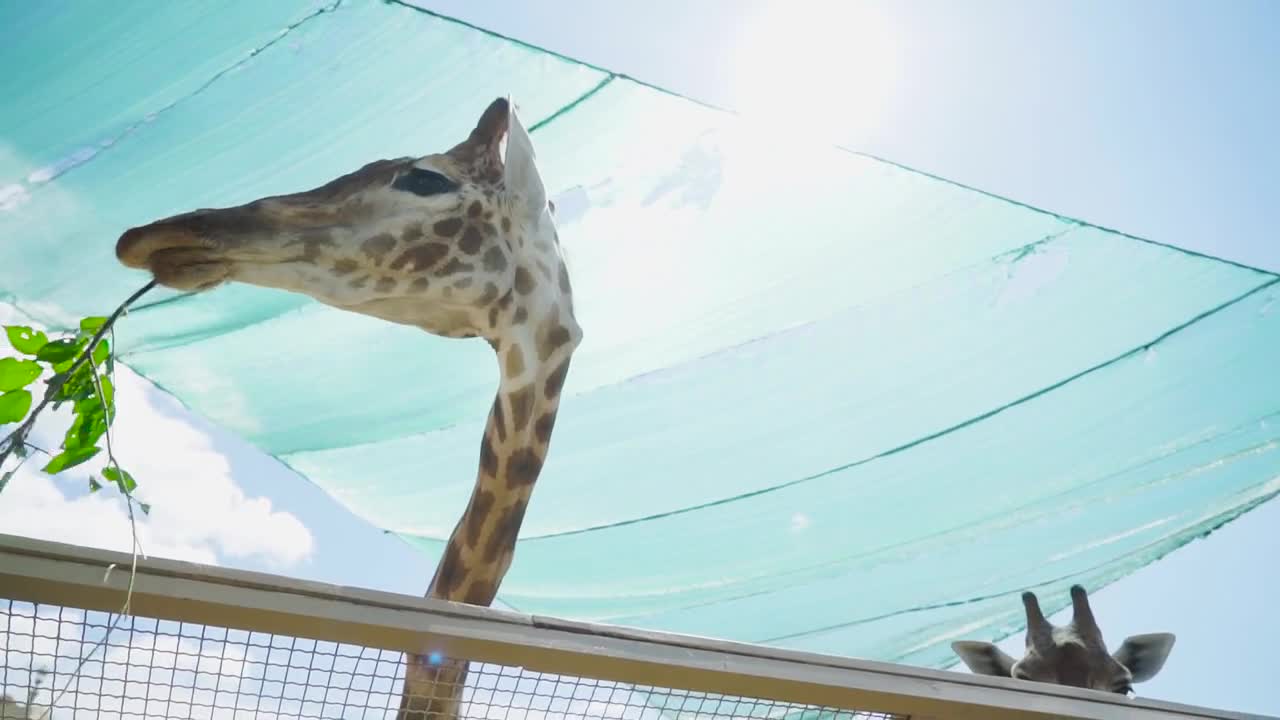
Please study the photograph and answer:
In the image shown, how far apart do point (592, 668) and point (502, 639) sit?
115mm

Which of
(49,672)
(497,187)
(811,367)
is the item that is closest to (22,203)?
(497,187)

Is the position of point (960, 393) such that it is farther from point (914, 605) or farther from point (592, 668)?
point (592, 668)

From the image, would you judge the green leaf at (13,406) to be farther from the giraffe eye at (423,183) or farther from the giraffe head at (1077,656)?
the giraffe head at (1077,656)

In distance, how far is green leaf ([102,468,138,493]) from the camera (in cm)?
144

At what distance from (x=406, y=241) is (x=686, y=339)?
0.99 metres

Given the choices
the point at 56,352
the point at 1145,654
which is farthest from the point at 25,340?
the point at 1145,654

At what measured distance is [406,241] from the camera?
7.16 ft

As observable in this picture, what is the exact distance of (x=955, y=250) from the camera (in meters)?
2.87

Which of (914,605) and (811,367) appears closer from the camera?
(811,367)

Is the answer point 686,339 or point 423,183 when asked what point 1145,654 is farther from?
point 423,183

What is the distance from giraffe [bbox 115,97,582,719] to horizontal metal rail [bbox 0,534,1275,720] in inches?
30.2

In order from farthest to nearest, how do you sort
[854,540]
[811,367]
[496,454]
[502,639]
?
1. [854,540]
2. [811,367]
3. [496,454]
4. [502,639]

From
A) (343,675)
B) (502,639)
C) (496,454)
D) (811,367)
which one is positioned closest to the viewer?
(502,639)

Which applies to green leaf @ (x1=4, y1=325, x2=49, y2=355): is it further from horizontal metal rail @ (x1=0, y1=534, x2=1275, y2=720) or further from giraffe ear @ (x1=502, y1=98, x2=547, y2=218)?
giraffe ear @ (x1=502, y1=98, x2=547, y2=218)
